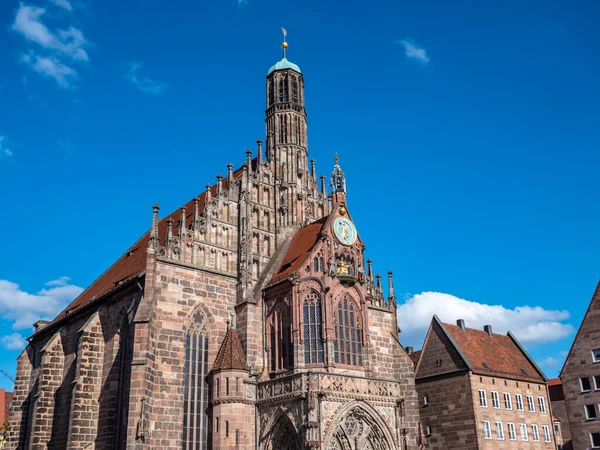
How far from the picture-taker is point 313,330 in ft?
112

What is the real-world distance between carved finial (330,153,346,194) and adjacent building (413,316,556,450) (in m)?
14.3

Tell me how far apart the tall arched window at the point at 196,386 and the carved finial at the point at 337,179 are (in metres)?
11.2

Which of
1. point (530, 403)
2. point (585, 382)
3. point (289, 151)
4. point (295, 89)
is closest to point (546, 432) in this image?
point (530, 403)

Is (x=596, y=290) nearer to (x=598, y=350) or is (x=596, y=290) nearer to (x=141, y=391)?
(x=598, y=350)

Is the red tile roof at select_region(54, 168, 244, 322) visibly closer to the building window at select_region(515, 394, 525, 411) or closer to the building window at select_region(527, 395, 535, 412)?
the building window at select_region(515, 394, 525, 411)

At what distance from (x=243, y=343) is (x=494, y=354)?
21983 millimetres

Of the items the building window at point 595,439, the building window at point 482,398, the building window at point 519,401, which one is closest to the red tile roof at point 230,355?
the building window at point 482,398

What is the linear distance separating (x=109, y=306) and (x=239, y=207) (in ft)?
31.6

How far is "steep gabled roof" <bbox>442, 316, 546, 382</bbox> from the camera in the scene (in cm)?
4522

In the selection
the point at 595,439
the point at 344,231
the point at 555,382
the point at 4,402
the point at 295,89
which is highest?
the point at 295,89

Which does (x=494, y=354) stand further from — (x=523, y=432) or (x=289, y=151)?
(x=289, y=151)

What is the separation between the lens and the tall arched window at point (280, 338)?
112ft

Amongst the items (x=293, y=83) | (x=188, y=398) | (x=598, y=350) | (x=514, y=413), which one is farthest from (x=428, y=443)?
(x=293, y=83)

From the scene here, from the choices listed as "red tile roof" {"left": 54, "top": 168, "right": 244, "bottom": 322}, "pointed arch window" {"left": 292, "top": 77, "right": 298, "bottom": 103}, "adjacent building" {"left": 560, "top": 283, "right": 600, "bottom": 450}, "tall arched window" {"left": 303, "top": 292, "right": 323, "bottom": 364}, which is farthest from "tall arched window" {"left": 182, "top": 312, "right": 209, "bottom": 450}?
"adjacent building" {"left": 560, "top": 283, "right": 600, "bottom": 450}
